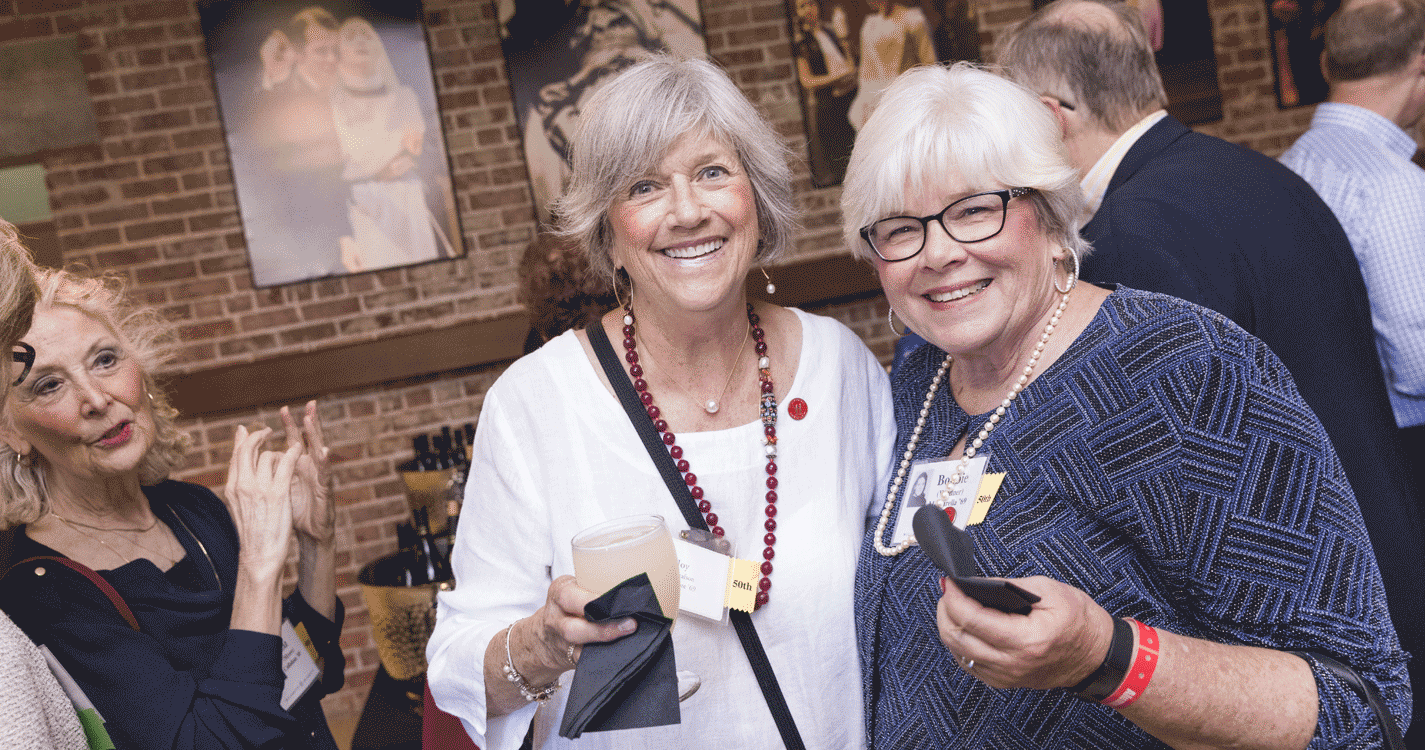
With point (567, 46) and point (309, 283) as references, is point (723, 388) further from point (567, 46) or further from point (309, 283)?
point (309, 283)

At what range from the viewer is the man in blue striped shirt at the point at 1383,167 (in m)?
2.36

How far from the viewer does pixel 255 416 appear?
4.12m

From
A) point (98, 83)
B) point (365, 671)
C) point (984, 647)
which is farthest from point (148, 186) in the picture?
point (984, 647)

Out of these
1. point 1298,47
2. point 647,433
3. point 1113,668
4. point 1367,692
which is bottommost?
point 1367,692

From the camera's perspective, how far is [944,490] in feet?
4.60

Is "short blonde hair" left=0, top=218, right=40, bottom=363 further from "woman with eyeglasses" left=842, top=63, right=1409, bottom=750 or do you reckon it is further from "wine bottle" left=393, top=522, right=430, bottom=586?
"wine bottle" left=393, top=522, right=430, bottom=586

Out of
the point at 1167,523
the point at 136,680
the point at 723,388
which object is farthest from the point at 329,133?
the point at 1167,523

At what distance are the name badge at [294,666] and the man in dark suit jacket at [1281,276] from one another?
67.1 inches

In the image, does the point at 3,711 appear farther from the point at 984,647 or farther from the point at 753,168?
the point at 753,168

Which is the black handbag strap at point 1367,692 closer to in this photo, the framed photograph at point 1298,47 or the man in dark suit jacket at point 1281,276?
the man in dark suit jacket at point 1281,276

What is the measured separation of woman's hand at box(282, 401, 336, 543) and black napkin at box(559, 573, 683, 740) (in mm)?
1165

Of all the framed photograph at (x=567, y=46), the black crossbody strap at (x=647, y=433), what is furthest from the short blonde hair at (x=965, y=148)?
the framed photograph at (x=567, y=46)

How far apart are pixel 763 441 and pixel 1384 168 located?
77.4 inches

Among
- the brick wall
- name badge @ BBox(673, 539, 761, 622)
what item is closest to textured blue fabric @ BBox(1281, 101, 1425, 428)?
name badge @ BBox(673, 539, 761, 622)
